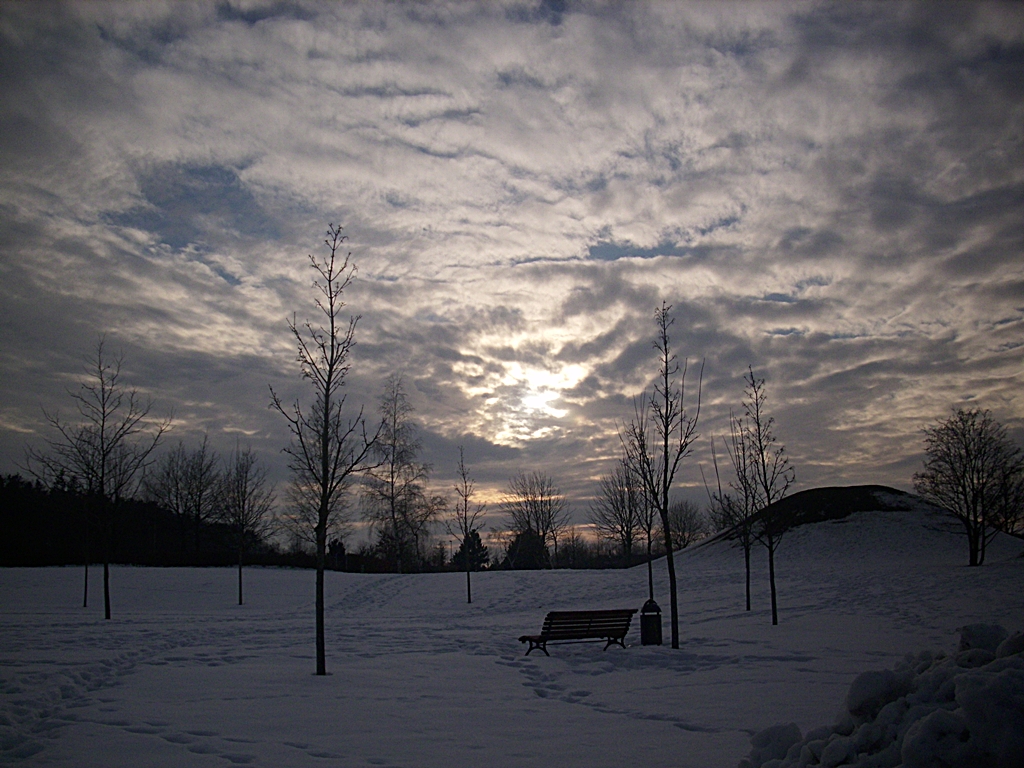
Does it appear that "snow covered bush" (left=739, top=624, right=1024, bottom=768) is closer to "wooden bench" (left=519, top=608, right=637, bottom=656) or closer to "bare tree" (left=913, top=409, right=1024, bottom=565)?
"wooden bench" (left=519, top=608, right=637, bottom=656)

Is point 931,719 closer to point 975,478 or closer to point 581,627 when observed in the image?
point 581,627

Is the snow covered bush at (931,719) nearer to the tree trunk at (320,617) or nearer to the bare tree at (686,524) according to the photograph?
the tree trunk at (320,617)

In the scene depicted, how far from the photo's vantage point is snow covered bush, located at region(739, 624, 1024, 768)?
349 cm

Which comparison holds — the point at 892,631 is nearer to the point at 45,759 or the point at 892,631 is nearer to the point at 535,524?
the point at 45,759

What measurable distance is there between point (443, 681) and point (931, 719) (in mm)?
7817

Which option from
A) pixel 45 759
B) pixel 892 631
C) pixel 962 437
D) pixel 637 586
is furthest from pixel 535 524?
pixel 45 759

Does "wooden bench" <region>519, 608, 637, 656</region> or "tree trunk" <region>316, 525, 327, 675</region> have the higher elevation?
"tree trunk" <region>316, 525, 327, 675</region>

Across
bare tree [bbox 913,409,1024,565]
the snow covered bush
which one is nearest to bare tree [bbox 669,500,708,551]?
bare tree [bbox 913,409,1024,565]

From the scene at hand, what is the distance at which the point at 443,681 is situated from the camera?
10.2m

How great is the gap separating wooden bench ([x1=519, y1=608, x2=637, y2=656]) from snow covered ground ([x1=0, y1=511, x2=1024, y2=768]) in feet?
1.28

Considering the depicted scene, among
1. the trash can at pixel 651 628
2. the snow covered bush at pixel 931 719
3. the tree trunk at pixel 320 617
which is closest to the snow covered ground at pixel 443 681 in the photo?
the tree trunk at pixel 320 617

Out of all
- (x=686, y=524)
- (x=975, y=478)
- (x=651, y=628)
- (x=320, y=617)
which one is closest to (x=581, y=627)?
(x=651, y=628)

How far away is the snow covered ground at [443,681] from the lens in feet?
20.7

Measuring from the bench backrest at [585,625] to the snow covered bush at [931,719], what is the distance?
29.3 feet
